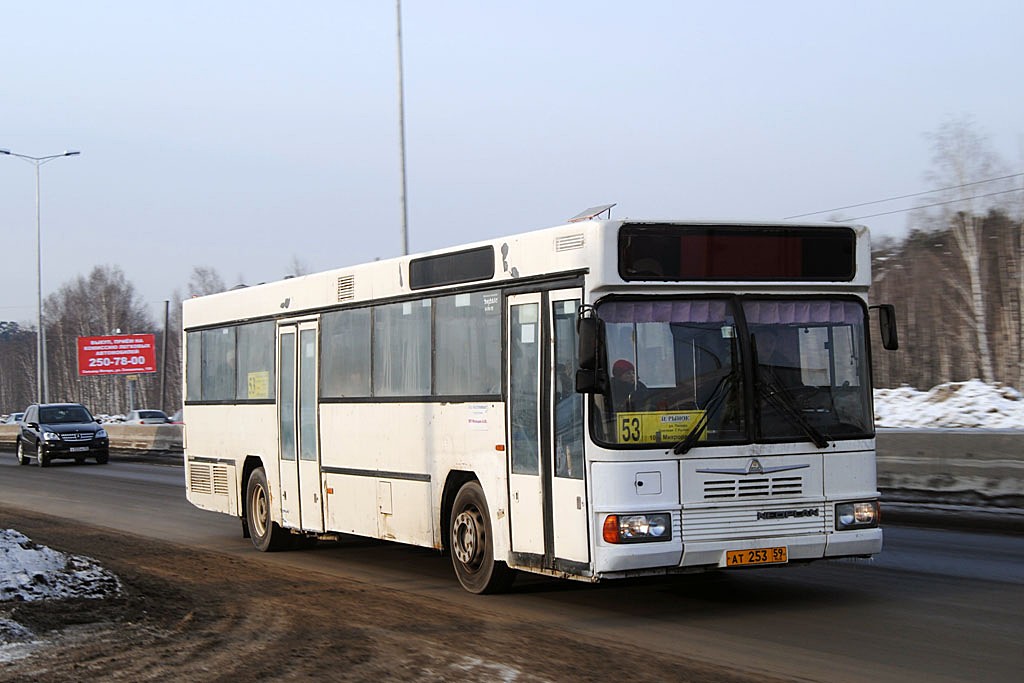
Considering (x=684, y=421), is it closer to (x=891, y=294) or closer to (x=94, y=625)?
(x=94, y=625)

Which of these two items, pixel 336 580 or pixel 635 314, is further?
pixel 336 580

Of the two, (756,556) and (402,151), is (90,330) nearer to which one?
(402,151)

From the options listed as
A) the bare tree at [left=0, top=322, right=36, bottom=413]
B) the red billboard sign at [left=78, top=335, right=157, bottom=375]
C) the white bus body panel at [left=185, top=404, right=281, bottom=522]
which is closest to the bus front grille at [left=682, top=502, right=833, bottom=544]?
the white bus body panel at [left=185, top=404, right=281, bottom=522]

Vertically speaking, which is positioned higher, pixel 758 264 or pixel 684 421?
pixel 758 264

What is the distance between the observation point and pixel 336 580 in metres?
12.5

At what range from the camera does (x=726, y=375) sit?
9.58m

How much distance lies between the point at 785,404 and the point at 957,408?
22.9 meters

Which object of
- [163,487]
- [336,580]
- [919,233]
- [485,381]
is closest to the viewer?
[485,381]

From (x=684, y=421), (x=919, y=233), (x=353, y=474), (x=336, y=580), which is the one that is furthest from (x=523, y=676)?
(x=919, y=233)

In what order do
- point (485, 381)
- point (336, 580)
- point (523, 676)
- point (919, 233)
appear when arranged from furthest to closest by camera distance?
1. point (919, 233)
2. point (336, 580)
3. point (485, 381)
4. point (523, 676)

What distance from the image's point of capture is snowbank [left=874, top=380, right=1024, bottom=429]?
29.4 metres

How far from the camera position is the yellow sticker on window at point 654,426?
30.8ft

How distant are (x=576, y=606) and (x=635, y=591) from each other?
82cm

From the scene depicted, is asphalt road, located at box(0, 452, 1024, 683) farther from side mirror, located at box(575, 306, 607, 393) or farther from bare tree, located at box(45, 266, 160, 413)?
bare tree, located at box(45, 266, 160, 413)
